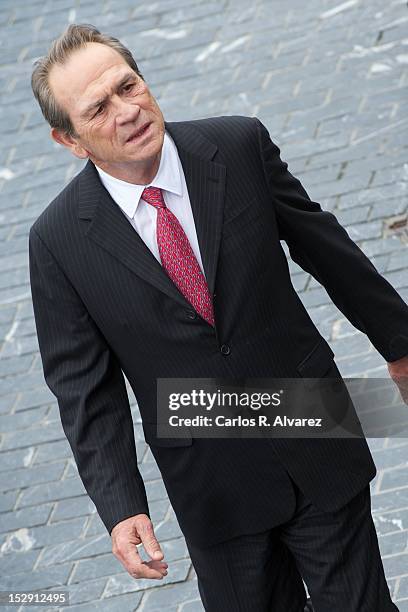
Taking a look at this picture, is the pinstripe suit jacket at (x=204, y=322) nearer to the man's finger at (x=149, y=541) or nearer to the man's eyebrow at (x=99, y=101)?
the man's finger at (x=149, y=541)

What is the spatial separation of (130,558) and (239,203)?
90cm

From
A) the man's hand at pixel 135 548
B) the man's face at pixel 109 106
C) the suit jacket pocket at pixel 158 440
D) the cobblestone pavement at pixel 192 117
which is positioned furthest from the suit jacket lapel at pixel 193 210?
the cobblestone pavement at pixel 192 117

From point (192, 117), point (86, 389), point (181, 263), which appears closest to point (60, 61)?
point (181, 263)

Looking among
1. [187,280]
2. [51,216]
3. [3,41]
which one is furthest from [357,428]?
[3,41]

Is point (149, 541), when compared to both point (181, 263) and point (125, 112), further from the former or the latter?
point (125, 112)

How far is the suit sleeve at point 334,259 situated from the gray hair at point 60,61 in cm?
45

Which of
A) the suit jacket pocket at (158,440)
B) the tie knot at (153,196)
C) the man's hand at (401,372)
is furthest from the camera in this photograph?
the man's hand at (401,372)

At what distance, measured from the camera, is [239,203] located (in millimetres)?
3195

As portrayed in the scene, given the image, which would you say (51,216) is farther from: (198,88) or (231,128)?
(198,88)

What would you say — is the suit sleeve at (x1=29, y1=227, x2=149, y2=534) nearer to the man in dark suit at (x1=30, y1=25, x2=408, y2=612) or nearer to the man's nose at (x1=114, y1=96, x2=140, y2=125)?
the man in dark suit at (x1=30, y1=25, x2=408, y2=612)

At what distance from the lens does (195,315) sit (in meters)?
3.13

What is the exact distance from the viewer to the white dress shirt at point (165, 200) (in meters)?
3.16

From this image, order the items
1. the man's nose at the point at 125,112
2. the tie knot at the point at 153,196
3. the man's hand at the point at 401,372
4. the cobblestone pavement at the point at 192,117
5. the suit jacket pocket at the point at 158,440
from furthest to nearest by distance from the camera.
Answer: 1. the cobblestone pavement at the point at 192,117
2. the man's hand at the point at 401,372
3. the suit jacket pocket at the point at 158,440
4. the tie knot at the point at 153,196
5. the man's nose at the point at 125,112

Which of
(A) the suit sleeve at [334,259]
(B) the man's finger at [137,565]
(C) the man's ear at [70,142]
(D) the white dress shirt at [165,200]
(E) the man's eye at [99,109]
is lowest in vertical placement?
(B) the man's finger at [137,565]
